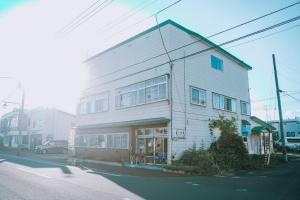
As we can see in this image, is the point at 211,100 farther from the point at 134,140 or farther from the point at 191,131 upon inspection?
the point at 134,140

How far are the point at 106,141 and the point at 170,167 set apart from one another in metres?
9.95

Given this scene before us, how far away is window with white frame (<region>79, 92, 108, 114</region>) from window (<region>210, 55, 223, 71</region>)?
1168cm

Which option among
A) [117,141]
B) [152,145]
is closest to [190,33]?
[152,145]

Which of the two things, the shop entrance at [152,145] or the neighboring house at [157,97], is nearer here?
the shop entrance at [152,145]

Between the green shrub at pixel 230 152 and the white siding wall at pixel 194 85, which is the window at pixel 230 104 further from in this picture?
the green shrub at pixel 230 152

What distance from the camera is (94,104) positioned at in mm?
27203

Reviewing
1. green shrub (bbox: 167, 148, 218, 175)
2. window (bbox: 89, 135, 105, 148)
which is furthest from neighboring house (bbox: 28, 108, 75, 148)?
green shrub (bbox: 167, 148, 218, 175)

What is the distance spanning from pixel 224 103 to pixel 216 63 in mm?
4281

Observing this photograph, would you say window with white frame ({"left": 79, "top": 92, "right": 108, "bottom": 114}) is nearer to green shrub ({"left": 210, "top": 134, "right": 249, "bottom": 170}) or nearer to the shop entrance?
the shop entrance

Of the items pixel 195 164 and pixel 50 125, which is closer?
pixel 195 164

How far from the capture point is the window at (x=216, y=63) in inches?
927

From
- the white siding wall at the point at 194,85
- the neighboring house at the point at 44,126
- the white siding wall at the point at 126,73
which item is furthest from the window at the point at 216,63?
the neighboring house at the point at 44,126

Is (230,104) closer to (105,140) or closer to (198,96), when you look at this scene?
(198,96)

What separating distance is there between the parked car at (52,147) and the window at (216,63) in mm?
24590
